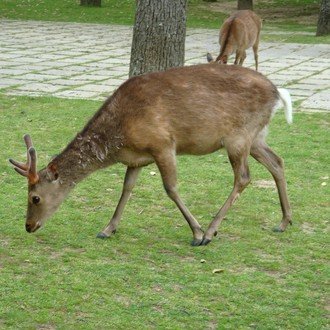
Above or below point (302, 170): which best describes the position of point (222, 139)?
above

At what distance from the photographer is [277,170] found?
7.18 meters

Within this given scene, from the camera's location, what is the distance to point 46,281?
5.93 metres

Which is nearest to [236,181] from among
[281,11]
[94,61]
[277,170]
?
[277,170]

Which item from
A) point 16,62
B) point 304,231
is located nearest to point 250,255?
point 304,231

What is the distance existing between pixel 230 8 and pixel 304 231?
22.8 metres

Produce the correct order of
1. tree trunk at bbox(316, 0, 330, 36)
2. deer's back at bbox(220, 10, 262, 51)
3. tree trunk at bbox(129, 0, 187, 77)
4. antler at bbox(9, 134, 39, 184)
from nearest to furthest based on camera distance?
antler at bbox(9, 134, 39, 184)
tree trunk at bbox(129, 0, 187, 77)
deer's back at bbox(220, 10, 262, 51)
tree trunk at bbox(316, 0, 330, 36)

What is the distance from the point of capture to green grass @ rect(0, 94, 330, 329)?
5.43 meters

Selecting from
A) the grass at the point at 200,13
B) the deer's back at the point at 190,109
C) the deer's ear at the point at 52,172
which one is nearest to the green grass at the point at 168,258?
the deer's ear at the point at 52,172

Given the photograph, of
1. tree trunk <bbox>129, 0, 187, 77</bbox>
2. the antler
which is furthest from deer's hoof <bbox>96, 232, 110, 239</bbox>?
tree trunk <bbox>129, 0, 187, 77</bbox>

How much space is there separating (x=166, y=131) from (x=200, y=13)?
20942mm

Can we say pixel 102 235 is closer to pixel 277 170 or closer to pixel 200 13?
pixel 277 170

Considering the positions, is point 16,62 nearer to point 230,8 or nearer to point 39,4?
point 39,4

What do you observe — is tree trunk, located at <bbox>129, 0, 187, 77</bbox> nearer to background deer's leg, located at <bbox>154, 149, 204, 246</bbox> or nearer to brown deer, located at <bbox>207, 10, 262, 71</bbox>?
brown deer, located at <bbox>207, 10, 262, 71</bbox>

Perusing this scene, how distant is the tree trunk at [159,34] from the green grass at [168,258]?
9.47 ft
